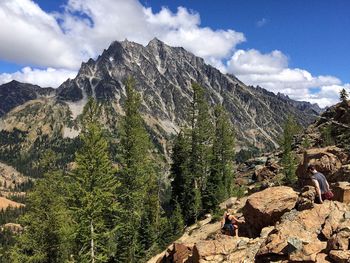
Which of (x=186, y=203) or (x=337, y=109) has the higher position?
(x=337, y=109)

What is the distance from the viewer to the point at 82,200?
3644 centimetres

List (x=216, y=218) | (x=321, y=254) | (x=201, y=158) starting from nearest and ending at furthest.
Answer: (x=321, y=254), (x=216, y=218), (x=201, y=158)

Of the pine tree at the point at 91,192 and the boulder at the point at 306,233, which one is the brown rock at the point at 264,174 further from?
the boulder at the point at 306,233

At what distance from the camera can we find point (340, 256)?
17.3 metres

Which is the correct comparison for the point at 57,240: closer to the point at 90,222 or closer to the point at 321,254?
the point at 90,222

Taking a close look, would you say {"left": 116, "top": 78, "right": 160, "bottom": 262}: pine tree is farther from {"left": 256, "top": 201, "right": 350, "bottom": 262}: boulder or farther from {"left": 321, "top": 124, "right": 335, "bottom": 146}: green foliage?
{"left": 321, "top": 124, "right": 335, "bottom": 146}: green foliage

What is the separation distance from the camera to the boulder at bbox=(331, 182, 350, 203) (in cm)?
2366

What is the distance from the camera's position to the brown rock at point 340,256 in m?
17.0

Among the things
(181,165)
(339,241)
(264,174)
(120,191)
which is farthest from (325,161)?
(264,174)

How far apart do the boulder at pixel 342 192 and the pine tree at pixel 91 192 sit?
2091cm

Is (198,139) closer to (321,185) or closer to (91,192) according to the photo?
(91,192)

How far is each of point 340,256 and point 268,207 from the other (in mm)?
8873

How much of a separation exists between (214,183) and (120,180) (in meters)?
27.7

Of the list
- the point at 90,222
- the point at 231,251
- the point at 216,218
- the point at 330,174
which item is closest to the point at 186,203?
the point at 216,218
